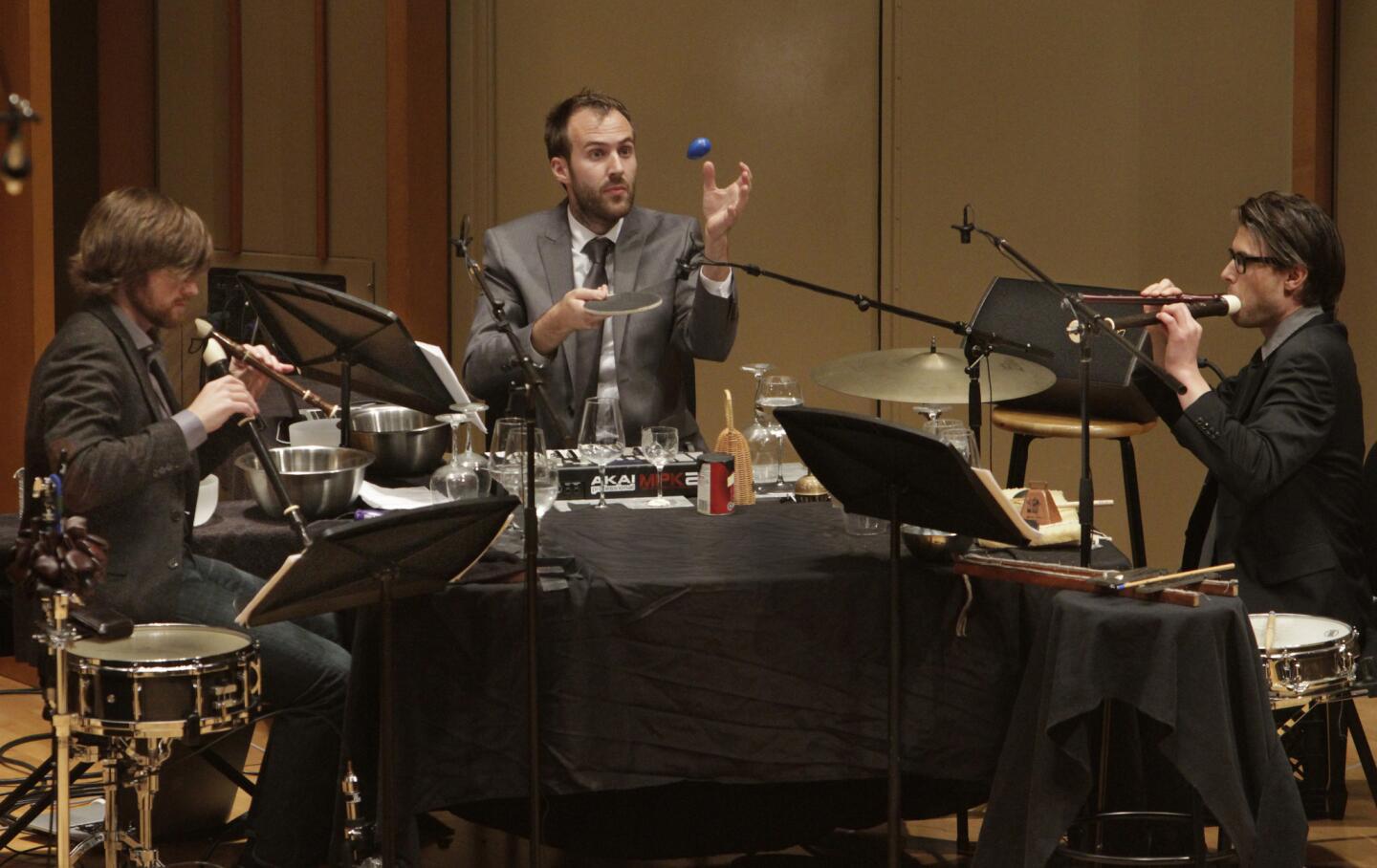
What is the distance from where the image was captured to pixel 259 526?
138 inches

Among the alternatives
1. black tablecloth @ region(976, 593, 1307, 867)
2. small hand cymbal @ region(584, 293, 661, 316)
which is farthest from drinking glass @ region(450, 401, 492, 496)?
black tablecloth @ region(976, 593, 1307, 867)

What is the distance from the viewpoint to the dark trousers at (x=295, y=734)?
3.11 meters

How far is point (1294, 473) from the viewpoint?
3.57 m

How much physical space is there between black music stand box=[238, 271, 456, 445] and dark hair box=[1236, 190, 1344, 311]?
6.47ft

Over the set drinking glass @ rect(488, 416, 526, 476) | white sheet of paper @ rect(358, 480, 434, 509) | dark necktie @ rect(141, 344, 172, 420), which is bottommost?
white sheet of paper @ rect(358, 480, 434, 509)

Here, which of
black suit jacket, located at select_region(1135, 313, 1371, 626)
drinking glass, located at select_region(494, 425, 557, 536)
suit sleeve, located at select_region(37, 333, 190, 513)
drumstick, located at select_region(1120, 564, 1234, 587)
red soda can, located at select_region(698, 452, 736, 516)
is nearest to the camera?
drumstick, located at select_region(1120, 564, 1234, 587)

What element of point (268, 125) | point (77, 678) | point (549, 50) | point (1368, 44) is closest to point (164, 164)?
point (268, 125)

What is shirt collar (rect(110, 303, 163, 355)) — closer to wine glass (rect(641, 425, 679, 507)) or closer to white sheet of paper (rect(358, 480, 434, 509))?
white sheet of paper (rect(358, 480, 434, 509))

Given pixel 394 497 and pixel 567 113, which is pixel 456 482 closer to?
pixel 394 497

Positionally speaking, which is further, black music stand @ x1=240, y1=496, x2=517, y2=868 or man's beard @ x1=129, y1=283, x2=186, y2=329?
man's beard @ x1=129, y1=283, x2=186, y2=329

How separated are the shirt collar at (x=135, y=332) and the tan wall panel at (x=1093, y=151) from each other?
11.8 feet

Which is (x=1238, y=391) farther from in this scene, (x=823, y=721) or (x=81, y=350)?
(x=81, y=350)

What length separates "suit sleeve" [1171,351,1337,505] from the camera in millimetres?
3508

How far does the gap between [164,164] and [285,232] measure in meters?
0.51
